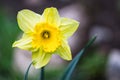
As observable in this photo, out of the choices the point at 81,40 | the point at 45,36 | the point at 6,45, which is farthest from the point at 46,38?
the point at 81,40

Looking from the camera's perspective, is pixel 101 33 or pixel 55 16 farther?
pixel 101 33

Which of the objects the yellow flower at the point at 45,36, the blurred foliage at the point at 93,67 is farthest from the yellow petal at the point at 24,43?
the blurred foliage at the point at 93,67

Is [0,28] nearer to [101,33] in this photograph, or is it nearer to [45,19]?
[101,33]

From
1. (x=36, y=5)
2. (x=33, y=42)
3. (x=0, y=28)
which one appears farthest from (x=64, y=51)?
(x=36, y=5)

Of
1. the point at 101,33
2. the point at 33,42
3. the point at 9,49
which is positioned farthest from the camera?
the point at 101,33

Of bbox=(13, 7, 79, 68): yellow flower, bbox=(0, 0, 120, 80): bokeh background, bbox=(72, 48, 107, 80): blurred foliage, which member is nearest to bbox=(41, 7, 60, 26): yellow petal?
bbox=(13, 7, 79, 68): yellow flower

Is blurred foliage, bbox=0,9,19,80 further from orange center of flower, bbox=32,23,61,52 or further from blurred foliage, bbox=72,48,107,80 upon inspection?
Answer: orange center of flower, bbox=32,23,61,52

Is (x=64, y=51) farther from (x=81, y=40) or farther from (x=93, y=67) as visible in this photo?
(x=81, y=40)
